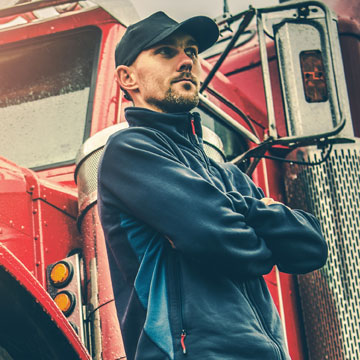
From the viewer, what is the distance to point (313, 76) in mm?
3164

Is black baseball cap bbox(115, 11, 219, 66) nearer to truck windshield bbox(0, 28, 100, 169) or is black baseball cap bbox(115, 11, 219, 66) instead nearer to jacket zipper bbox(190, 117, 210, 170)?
jacket zipper bbox(190, 117, 210, 170)

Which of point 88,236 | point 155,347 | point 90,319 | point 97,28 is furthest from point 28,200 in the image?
point 155,347

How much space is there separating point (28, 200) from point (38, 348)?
29.7 inches

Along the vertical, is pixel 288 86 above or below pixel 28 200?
above

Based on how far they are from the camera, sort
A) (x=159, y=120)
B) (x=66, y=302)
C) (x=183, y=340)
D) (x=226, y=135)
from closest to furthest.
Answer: (x=183, y=340)
(x=159, y=120)
(x=66, y=302)
(x=226, y=135)

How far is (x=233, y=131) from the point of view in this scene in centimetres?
353

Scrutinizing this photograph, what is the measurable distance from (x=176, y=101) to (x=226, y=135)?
6.07 feet

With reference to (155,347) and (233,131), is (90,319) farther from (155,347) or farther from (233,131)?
(233,131)

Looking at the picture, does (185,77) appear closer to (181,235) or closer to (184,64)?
(184,64)

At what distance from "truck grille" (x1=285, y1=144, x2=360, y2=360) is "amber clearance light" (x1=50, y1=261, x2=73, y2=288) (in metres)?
1.20

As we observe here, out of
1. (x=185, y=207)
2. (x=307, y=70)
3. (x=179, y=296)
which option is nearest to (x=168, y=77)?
(x=185, y=207)

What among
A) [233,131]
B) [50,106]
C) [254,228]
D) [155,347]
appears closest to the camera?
[155,347]

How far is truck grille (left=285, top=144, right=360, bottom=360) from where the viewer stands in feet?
10.1

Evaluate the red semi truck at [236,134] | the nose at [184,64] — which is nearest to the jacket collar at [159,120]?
the nose at [184,64]
